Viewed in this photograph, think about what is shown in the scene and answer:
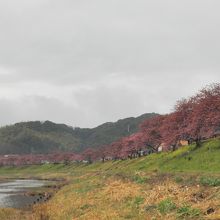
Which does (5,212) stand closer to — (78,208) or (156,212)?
(78,208)

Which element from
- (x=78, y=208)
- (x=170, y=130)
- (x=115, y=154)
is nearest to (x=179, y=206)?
(x=78, y=208)

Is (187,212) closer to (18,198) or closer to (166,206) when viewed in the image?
(166,206)

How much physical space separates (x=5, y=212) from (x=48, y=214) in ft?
19.7

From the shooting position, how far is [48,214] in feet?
139

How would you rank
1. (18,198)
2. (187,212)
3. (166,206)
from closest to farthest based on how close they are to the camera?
(187,212) < (166,206) < (18,198)

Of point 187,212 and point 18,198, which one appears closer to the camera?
point 187,212

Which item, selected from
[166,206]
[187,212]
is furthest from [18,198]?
[187,212]

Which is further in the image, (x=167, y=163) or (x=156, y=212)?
(x=167, y=163)

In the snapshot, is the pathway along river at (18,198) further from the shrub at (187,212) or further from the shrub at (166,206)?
the shrub at (187,212)

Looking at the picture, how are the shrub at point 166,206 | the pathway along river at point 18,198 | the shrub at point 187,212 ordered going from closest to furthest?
the shrub at point 187,212 → the shrub at point 166,206 → the pathway along river at point 18,198

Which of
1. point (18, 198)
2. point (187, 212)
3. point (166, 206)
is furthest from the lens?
point (18, 198)

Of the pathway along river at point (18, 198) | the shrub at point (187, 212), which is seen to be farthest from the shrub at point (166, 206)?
the pathway along river at point (18, 198)

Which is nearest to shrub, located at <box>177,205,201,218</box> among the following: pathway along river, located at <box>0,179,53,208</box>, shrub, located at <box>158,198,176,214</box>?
shrub, located at <box>158,198,176,214</box>

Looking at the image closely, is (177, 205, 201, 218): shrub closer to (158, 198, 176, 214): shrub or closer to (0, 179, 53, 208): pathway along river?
(158, 198, 176, 214): shrub
